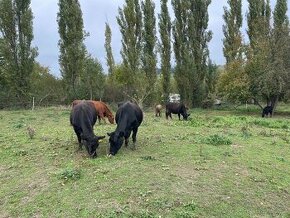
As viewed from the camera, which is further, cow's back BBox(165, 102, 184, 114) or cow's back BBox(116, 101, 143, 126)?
cow's back BBox(165, 102, 184, 114)

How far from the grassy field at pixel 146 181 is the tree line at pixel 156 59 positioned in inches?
891

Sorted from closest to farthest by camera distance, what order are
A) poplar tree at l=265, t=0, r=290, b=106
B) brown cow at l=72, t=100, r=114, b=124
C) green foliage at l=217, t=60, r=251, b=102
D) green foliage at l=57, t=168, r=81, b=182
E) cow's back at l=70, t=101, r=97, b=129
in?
green foliage at l=57, t=168, r=81, b=182, cow's back at l=70, t=101, r=97, b=129, brown cow at l=72, t=100, r=114, b=124, poplar tree at l=265, t=0, r=290, b=106, green foliage at l=217, t=60, r=251, b=102

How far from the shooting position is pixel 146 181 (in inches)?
345

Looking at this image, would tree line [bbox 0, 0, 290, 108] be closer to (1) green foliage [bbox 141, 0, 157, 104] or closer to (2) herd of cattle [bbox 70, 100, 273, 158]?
(1) green foliage [bbox 141, 0, 157, 104]

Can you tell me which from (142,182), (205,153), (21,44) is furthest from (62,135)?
(21,44)

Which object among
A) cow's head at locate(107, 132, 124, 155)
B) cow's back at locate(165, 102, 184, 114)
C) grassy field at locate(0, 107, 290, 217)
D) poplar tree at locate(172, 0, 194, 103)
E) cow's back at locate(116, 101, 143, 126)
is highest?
poplar tree at locate(172, 0, 194, 103)

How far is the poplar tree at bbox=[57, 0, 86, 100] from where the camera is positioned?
37.2 m

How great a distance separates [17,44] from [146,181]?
95.4 ft

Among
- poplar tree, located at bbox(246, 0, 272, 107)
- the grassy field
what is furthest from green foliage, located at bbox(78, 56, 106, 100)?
the grassy field

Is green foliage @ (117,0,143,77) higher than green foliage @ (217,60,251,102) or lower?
higher

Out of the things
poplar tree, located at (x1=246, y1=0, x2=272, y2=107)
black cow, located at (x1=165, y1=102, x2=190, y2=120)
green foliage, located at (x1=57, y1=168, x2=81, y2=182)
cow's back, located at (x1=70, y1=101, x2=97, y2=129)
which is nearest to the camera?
green foliage, located at (x1=57, y1=168, x2=81, y2=182)

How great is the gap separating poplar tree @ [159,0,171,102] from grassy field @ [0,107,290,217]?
28.5 meters

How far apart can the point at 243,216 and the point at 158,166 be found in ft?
8.61

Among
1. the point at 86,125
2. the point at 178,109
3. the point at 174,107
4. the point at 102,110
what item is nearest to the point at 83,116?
the point at 86,125
